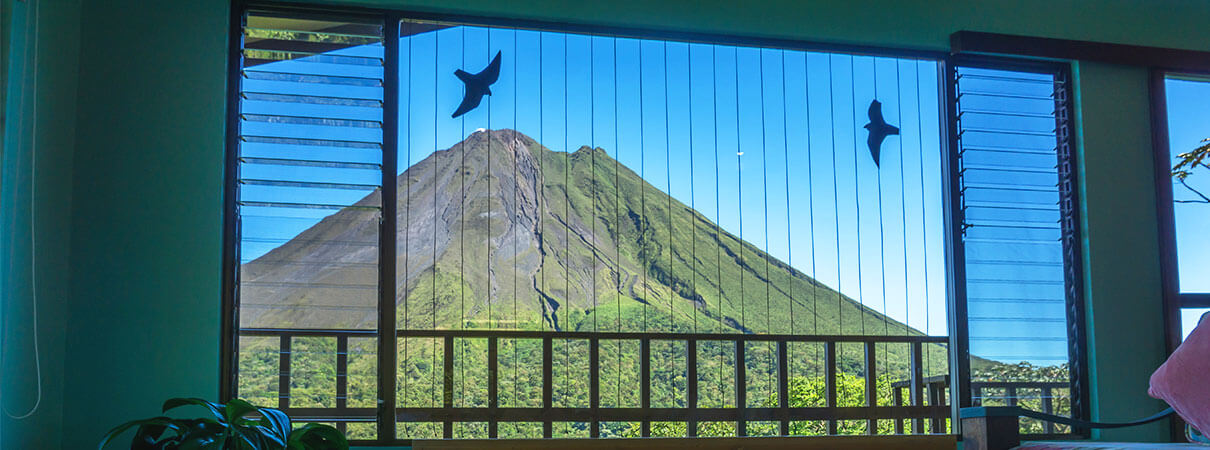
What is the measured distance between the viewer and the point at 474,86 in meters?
4.12

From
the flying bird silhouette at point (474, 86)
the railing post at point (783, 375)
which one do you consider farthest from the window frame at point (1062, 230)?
the flying bird silhouette at point (474, 86)

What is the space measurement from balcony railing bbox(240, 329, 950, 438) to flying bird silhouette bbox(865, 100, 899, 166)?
0.88m

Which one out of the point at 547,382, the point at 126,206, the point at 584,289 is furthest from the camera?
the point at 584,289

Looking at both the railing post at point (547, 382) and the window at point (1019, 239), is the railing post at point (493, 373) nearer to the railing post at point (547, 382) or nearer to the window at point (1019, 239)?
the railing post at point (547, 382)

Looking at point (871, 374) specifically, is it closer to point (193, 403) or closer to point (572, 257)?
point (572, 257)

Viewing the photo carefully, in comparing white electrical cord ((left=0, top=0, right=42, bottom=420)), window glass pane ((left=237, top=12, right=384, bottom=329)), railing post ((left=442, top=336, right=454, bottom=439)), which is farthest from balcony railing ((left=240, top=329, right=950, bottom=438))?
white electrical cord ((left=0, top=0, right=42, bottom=420))

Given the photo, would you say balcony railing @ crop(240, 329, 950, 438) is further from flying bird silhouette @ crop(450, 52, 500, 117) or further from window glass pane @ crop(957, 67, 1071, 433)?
flying bird silhouette @ crop(450, 52, 500, 117)

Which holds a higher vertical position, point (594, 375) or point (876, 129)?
point (876, 129)

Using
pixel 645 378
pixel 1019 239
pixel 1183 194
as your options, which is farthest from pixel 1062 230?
pixel 645 378

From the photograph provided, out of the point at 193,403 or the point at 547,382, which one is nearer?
the point at 193,403

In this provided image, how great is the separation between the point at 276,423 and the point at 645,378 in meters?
2.41

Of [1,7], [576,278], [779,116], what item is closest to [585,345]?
[576,278]

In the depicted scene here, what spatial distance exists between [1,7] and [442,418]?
8.33 feet

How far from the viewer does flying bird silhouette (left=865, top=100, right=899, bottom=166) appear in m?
4.52
